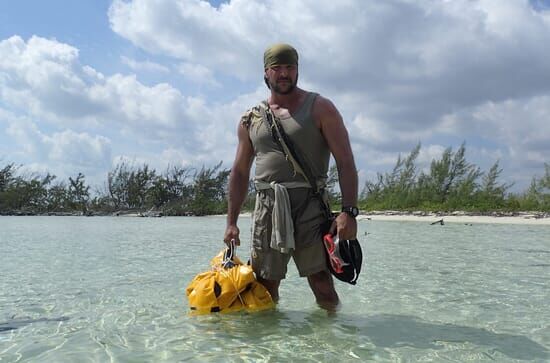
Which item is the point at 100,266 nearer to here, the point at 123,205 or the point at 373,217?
the point at 373,217

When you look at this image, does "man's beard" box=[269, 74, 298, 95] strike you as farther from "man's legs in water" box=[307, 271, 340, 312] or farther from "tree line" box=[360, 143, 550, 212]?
"tree line" box=[360, 143, 550, 212]

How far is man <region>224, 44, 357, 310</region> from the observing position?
3266mm

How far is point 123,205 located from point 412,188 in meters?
28.8

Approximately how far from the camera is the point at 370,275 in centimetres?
637

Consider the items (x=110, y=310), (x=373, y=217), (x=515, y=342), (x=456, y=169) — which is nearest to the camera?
(x=515, y=342)

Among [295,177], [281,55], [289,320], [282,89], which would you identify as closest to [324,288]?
[289,320]

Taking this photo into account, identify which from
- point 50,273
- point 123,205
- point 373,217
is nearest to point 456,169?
point 373,217

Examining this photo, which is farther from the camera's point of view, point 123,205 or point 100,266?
point 123,205

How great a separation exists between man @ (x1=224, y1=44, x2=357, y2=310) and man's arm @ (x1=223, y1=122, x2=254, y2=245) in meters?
0.11

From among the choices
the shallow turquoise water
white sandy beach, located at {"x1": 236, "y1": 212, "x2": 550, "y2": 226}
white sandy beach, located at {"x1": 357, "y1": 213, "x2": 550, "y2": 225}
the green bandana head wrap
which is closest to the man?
the green bandana head wrap

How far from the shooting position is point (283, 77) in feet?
11.0

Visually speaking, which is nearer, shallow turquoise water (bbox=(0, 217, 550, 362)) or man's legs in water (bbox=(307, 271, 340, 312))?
shallow turquoise water (bbox=(0, 217, 550, 362))

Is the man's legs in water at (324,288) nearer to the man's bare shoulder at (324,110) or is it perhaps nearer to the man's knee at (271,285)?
the man's knee at (271,285)

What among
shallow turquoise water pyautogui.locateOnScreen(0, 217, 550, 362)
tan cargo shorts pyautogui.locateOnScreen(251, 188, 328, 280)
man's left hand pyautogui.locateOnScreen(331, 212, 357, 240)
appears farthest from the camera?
tan cargo shorts pyautogui.locateOnScreen(251, 188, 328, 280)
